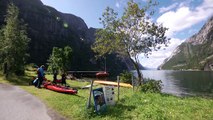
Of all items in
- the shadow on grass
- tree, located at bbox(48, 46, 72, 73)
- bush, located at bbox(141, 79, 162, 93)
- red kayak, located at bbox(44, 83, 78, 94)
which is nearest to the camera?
the shadow on grass

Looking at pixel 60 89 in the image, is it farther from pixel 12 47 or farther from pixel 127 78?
pixel 12 47

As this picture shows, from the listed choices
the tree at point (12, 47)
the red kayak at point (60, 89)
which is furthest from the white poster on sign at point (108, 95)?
the tree at point (12, 47)

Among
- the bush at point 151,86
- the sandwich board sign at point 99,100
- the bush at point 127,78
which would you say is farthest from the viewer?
the bush at point 127,78

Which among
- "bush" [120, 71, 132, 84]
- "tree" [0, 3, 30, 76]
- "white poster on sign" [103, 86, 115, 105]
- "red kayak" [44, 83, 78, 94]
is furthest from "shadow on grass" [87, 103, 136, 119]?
"tree" [0, 3, 30, 76]

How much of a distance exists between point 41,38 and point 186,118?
609ft

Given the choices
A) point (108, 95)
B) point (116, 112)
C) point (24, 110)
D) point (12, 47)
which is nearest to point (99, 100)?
point (116, 112)

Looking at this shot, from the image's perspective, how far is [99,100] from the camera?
14594 mm

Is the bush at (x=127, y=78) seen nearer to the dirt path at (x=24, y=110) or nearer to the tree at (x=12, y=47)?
the tree at (x=12, y=47)

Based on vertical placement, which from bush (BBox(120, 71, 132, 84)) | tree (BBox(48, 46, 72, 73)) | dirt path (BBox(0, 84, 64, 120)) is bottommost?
dirt path (BBox(0, 84, 64, 120))

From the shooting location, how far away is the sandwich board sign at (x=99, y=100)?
14.3 metres

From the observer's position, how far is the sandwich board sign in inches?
563

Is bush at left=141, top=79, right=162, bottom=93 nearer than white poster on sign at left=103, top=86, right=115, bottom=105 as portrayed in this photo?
No

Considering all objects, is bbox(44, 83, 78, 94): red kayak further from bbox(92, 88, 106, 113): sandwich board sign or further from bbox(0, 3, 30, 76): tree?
bbox(0, 3, 30, 76): tree

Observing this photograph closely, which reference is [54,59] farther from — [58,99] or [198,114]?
[198,114]
